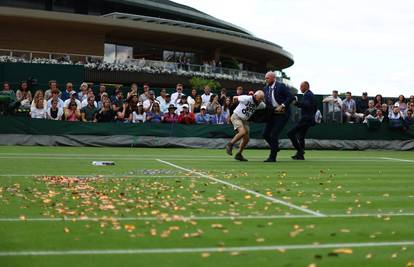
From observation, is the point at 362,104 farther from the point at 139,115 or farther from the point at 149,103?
the point at 139,115

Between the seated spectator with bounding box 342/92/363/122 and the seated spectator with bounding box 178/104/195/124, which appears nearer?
the seated spectator with bounding box 178/104/195/124

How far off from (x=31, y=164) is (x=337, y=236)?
9.71m

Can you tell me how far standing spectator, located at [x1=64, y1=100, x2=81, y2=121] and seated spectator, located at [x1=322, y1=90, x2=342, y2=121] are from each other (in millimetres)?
10721

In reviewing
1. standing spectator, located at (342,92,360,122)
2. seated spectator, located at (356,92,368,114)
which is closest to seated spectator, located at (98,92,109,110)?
standing spectator, located at (342,92,360,122)

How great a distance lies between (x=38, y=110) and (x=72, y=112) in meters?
1.19

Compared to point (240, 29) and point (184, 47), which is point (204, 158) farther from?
point (240, 29)

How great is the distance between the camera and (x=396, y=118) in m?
26.3

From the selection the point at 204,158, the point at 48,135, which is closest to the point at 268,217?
the point at 204,158

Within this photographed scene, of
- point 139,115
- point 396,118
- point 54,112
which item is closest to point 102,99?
point 139,115

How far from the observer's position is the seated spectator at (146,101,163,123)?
23719 mm

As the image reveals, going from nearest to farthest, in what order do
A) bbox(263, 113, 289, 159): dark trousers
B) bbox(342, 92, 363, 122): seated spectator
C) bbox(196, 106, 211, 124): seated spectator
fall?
bbox(263, 113, 289, 159): dark trousers < bbox(196, 106, 211, 124): seated spectator < bbox(342, 92, 363, 122): seated spectator

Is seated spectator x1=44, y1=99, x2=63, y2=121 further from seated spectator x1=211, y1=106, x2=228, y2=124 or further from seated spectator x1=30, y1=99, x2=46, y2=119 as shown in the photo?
seated spectator x1=211, y1=106, x2=228, y2=124

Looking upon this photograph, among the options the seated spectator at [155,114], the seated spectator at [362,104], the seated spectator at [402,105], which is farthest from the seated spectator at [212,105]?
the seated spectator at [402,105]

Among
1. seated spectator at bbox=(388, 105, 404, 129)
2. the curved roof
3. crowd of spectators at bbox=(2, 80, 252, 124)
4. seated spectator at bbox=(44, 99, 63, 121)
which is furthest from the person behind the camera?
the curved roof
